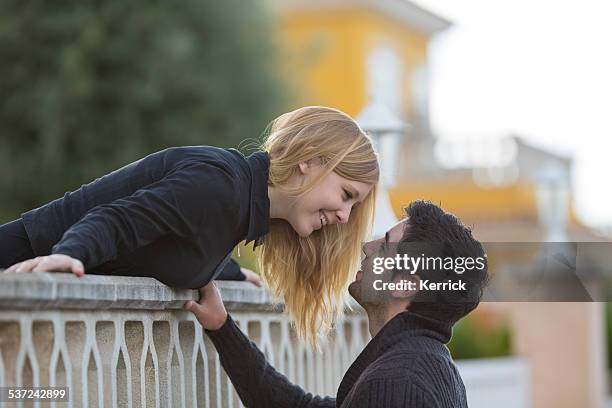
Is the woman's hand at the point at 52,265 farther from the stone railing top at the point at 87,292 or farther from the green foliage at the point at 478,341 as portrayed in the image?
the green foliage at the point at 478,341

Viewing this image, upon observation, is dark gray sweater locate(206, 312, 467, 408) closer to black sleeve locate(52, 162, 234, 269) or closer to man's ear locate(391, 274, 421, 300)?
man's ear locate(391, 274, 421, 300)

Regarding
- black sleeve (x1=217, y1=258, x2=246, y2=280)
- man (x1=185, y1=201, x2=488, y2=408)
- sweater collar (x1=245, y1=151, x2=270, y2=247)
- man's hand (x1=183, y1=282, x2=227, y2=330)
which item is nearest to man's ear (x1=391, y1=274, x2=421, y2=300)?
man (x1=185, y1=201, x2=488, y2=408)

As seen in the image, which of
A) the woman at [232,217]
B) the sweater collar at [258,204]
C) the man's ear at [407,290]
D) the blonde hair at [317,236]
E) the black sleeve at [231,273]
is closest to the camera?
the woman at [232,217]

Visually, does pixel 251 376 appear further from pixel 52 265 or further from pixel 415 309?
pixel 52 265

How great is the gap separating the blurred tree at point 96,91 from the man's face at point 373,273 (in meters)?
14.6

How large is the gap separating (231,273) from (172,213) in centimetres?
112

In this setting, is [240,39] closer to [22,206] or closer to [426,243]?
[22,206]

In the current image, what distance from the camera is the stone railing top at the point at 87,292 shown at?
2.73 m

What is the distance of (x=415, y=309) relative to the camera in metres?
3.57

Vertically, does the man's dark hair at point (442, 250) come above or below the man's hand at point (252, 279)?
below

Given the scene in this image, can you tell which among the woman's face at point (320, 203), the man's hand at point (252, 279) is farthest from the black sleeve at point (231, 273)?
the woman's face at point (320, 203)

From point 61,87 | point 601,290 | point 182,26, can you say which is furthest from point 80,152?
point 601,290

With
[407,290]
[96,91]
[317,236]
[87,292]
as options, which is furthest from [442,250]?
[96,91]

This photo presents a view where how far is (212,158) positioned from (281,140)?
468 mm
